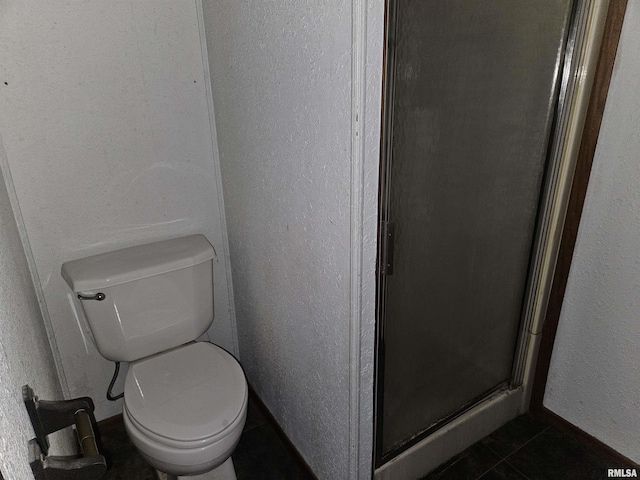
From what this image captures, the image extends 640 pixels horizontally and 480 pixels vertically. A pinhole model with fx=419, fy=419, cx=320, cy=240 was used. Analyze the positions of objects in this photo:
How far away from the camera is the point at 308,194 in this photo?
1.12 metres

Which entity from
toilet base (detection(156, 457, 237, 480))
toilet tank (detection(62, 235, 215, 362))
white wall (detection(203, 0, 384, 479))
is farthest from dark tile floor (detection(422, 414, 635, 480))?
toilet tank (detection(62, 235, 215, 362))

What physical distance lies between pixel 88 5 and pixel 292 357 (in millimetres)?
1288

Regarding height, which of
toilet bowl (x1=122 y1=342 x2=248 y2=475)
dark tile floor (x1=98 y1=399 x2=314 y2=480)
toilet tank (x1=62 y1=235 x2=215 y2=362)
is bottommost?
dark tile floor (x1=98 y1=399 x2=314 y2=480)

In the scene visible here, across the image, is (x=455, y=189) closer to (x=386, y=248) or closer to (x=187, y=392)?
(x=386, y=248)

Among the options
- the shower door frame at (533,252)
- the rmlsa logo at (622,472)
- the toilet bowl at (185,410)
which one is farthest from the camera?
the rmlsa logo at (622,472)

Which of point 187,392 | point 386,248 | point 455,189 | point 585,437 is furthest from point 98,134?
point 585,437

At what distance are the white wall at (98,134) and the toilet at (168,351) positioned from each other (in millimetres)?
122

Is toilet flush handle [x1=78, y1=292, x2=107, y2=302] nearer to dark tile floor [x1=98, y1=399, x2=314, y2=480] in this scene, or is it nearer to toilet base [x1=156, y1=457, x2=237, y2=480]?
dark tile floor [x1=98, y1=399, x2=314, y2=480]

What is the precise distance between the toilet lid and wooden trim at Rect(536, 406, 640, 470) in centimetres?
120

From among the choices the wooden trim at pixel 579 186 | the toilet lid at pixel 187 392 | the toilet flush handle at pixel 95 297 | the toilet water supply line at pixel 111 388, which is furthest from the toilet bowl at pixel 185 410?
the wooden trim at pixel 579 186

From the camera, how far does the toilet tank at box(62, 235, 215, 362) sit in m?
1.38

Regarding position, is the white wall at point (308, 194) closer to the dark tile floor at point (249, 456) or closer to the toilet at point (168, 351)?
the dark tile floor at point (249, 456)

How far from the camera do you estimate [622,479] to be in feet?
4.61

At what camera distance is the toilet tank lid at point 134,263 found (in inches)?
53.3
